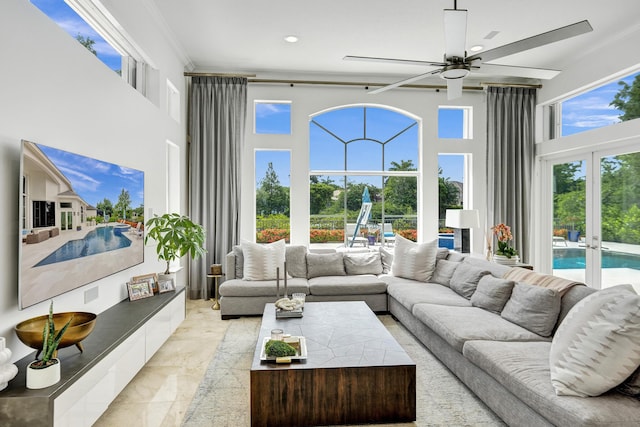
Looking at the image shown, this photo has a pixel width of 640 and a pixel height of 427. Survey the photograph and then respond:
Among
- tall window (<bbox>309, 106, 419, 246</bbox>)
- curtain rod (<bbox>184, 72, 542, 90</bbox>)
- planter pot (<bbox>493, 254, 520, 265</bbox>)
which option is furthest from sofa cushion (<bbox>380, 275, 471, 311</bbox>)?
curtain rod (<bbox>184, 72, 542, 90</bbox>)

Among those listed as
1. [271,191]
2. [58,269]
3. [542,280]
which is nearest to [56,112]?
[58,269]

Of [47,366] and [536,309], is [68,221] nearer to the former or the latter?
[47,366]

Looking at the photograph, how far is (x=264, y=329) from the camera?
276cm

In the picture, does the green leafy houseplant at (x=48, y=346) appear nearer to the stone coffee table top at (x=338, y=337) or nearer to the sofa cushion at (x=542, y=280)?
the stone coffee table top at (x=338, y=337)

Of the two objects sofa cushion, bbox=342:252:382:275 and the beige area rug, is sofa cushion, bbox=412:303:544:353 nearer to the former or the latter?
the beige area rug

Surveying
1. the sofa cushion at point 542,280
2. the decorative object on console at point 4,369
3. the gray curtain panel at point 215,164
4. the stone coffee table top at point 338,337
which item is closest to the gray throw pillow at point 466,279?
the sofa cushion at point 542,280

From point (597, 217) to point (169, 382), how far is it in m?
4.95

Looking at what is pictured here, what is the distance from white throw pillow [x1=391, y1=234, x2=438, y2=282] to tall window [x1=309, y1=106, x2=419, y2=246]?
0.90 metres

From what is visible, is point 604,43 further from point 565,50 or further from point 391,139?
point 391,139

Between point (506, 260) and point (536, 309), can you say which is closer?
point (536, 309)

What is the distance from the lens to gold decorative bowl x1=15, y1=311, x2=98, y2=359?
181 cm

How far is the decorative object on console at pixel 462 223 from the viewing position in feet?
15.4

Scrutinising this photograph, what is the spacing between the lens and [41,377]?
1.63m

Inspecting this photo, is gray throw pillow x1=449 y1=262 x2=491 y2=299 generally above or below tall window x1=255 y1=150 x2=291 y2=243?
below
